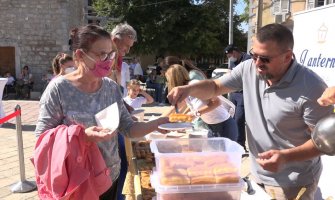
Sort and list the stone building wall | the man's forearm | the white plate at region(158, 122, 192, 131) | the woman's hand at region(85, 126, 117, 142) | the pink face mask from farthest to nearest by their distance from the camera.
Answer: the stone building wall → the man's forearm → the white plate at region(158, 122, 192, 131) → the pink face mask → the woman's hand at region(85, 126, 117, 142)

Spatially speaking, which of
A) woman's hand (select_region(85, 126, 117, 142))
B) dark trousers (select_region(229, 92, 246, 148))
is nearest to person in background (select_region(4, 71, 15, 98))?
dark trousers (select_region(229, 92, 246, 148))

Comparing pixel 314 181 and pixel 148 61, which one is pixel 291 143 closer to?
pixel 314 181

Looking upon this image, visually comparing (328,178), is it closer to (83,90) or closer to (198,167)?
(198,167)

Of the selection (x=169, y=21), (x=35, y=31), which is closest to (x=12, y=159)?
(x=35, y=31)

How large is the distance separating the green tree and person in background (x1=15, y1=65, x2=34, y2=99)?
7660mm

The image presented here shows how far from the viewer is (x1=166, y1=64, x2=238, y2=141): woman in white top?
3.20 meters

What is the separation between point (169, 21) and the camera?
2156 cm

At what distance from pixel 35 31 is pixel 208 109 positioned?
15743 mm

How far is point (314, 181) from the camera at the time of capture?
2057 millimetres

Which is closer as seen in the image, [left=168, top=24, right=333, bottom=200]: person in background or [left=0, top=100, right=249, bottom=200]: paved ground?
[left=168, top=24, right=333, bottom=200]: person in background

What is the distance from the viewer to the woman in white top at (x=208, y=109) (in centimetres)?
320

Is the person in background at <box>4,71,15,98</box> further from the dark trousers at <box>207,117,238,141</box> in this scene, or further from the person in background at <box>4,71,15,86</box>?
the dark trousers at <box>207,117,238,141</box>

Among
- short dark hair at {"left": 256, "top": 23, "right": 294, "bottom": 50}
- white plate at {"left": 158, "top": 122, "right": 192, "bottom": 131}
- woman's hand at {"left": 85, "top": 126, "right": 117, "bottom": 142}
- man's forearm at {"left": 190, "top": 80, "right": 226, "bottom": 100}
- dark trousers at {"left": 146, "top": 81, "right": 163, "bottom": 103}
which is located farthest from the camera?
dark trousers at {"left": 146, "top": 81, "right": 163, "bottom": 103}

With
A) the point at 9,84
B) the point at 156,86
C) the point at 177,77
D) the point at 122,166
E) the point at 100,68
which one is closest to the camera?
the point at 100,68
